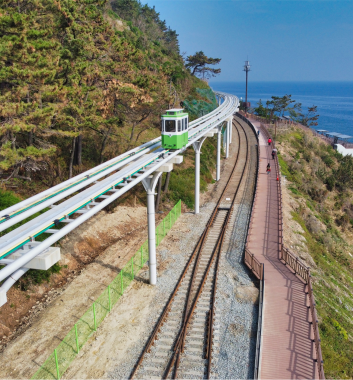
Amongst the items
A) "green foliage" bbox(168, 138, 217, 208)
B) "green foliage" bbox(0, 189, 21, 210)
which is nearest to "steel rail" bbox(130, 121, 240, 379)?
"green foliage" bbox(168, 138, 217, 208)

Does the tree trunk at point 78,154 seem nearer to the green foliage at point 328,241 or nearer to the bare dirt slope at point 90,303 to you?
the bare dirt slope at point 90,303

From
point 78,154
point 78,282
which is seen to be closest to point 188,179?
point 78,154

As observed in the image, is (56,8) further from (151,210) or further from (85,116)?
(151,210)

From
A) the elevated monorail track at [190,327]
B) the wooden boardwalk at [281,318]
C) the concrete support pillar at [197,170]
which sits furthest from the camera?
the concrete support pillar at [197,170]

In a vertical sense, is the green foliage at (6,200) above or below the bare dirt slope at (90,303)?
above

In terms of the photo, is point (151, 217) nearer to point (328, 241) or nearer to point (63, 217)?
point (63, 217)


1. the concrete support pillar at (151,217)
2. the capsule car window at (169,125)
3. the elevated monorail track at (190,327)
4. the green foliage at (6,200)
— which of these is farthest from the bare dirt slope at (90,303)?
the capsule car window at (169,125)

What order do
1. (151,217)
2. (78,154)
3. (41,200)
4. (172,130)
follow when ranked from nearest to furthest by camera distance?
(41,200)
(151,217)
(172,130)
(78,154)
